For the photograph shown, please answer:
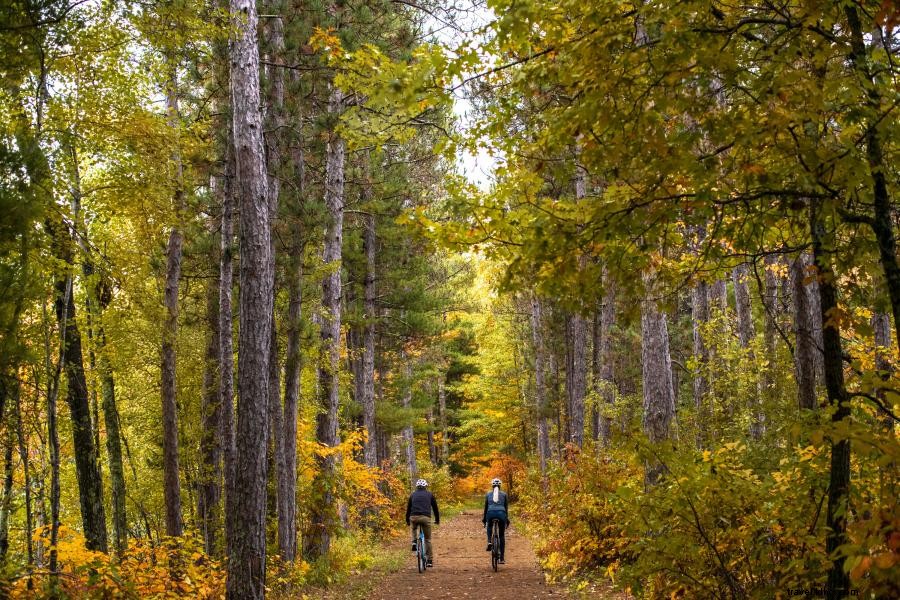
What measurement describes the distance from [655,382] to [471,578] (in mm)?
5579

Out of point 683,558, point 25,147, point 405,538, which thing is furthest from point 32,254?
point 405,538

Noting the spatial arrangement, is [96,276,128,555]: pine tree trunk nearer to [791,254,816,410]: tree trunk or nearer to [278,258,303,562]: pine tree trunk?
[278,258,303,562]: pine tree trunk

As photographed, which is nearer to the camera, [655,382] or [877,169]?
[877,169]

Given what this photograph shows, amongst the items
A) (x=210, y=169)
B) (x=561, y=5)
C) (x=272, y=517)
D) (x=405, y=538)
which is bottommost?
(x=405, y=538)

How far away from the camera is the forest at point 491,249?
366cm

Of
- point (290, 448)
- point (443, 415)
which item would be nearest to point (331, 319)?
point (290, 448)

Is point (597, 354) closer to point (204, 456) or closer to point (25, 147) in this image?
point (204, 456)

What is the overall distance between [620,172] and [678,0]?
0.97 meters

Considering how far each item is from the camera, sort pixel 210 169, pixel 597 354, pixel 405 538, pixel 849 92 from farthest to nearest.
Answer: pixel 597 354
pixel 405 538
pixel 210 169
pixel 849 92

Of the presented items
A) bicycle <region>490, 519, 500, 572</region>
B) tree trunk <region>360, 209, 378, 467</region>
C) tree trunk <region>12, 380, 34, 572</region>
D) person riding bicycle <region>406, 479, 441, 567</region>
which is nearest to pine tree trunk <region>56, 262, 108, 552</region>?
tree trunk <region>12, 380, 34, 572</region>

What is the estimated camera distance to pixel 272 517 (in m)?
13.6

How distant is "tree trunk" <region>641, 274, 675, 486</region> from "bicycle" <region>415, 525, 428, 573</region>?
18.9 feet

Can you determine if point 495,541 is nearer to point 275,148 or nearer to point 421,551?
point 421,551

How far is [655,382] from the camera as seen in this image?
919 centimetres
